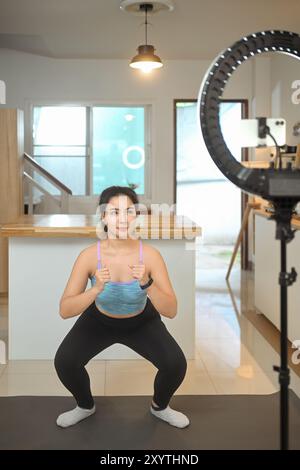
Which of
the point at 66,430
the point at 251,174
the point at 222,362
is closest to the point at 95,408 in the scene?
the point at 66,430

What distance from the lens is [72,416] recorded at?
267cm

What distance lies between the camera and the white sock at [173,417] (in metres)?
2.63

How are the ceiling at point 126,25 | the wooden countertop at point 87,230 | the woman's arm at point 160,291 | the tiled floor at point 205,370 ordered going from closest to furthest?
the woman's arm at point 160,291 → the tiled floor at point 205,370 → the wooden countertop at point 87,230 → the ceiling at point 126,25

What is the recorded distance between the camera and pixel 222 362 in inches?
145

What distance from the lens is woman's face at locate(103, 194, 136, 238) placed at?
8.21ft

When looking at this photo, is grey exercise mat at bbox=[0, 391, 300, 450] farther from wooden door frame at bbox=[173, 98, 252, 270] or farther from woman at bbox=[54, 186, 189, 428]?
wooden door frame at bbox=[173, 98, 252, 270]

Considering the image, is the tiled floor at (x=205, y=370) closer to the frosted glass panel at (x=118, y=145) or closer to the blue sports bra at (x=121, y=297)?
the blue sports bra at (x=121, y=297)

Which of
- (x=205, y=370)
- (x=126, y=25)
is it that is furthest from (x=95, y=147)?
(x=205, y=370)

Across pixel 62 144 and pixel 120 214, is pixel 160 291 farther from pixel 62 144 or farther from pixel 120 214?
pixel 62 144

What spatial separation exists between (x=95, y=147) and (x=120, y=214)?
17.0ft

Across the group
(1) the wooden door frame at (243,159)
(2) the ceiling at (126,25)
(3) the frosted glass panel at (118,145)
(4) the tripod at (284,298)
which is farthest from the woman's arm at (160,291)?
(3) the frosted glass panel at (118,145)

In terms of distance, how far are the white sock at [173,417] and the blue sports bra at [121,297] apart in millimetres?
461

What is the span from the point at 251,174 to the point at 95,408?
5.52 feet

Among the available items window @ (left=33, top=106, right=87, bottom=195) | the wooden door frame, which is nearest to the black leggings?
the wooden door frame
